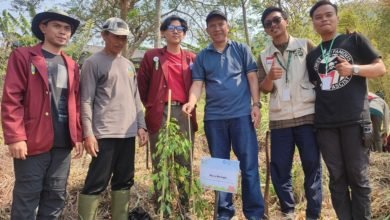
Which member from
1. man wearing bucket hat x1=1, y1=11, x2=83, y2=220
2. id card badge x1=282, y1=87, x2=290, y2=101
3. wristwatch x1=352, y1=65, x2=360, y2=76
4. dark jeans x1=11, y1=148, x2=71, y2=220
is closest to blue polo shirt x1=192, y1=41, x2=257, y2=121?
id card badge x1=282, y1=87, x2=290, y2=101

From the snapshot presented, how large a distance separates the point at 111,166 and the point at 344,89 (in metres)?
2.11

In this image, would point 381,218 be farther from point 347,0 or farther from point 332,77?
point 347,0

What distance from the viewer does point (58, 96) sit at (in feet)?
9.95

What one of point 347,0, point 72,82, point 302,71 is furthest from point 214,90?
point 347,0

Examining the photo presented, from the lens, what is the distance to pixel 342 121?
10.1ft

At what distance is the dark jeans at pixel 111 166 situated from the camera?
3314 mm

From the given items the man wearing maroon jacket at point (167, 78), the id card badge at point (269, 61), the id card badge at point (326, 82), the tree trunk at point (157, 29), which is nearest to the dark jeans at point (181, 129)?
the man wearing maroon jacket at point (167, 78)

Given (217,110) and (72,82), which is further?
(217,110)

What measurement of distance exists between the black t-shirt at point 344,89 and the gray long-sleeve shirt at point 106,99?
5.57 ft

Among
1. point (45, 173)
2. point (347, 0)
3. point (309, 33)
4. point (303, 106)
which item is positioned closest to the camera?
point (45, 173)

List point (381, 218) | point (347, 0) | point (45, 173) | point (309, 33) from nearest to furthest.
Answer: point (45, 173) < point (381, 218) < point (309, 33) < point (347, 0)

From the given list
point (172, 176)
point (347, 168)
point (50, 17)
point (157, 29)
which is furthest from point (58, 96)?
point (157, 29)

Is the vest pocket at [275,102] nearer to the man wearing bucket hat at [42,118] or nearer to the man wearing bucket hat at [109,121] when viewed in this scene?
the man wearing bucket hat at [109,121]

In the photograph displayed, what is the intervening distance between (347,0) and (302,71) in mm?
10701
